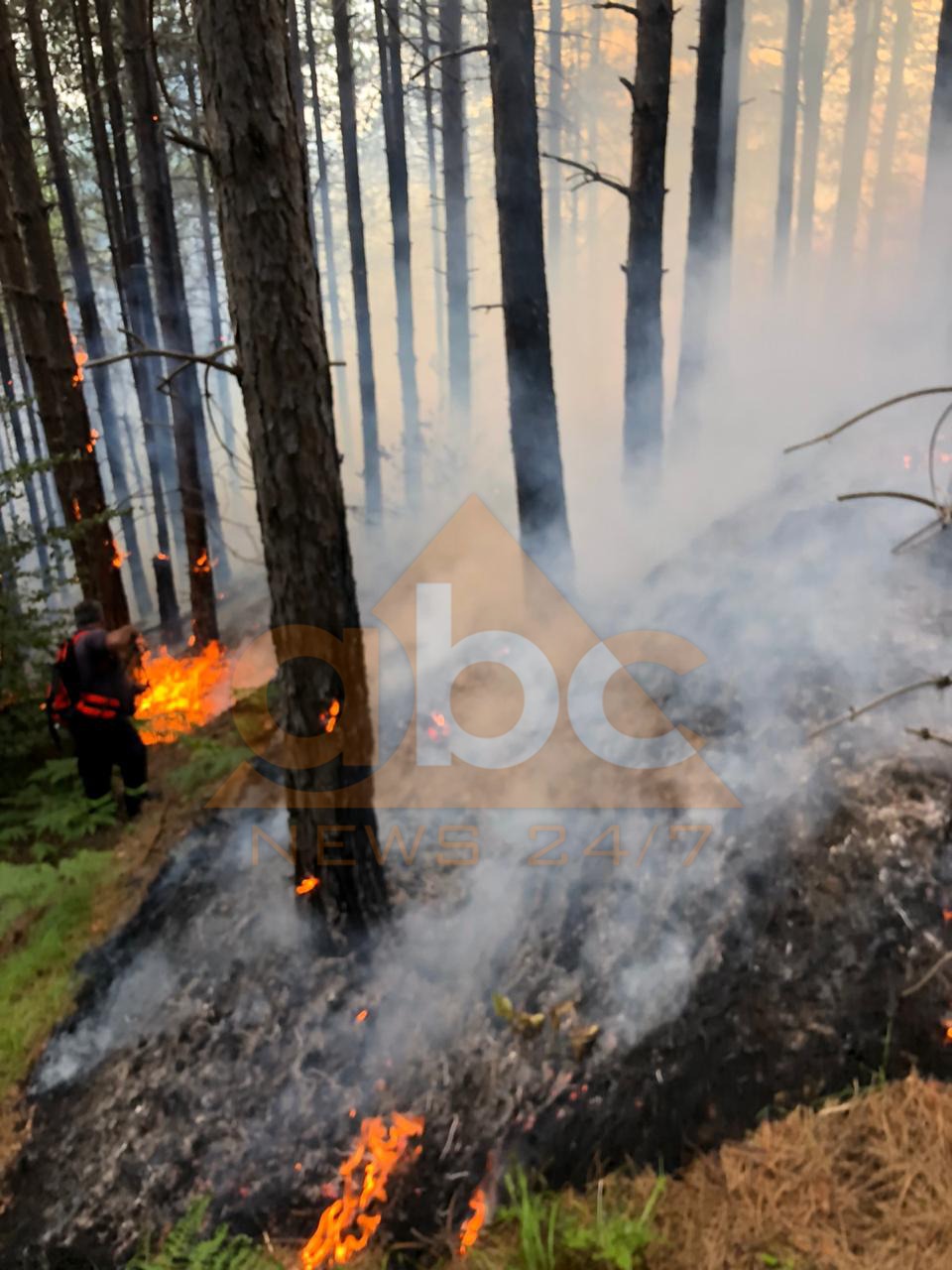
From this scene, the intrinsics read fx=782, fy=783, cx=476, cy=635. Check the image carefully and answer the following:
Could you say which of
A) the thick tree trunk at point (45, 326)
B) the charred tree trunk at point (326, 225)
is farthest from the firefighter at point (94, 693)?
the charred tree trunk at point (326, 225)

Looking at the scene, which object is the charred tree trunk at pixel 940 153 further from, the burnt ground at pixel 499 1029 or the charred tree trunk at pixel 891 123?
the burnt ground at pixel 499 1029

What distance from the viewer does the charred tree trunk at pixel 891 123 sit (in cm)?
2791

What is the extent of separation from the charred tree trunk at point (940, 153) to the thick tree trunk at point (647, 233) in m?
5.96

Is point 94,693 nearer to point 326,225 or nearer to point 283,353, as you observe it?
point 283,353

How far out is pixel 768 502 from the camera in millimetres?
9039

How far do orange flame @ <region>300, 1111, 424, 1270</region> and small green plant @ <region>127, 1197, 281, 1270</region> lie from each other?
9.1 inches

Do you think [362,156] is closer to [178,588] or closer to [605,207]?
[605,207]

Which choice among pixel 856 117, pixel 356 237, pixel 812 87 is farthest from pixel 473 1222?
pixel 856 117

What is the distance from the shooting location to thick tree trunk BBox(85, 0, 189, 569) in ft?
33.8

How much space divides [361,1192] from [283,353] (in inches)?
161

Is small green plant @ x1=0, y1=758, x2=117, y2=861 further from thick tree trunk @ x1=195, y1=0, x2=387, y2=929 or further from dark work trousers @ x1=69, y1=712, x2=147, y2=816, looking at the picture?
thick tree trunk @ x1=195, y1=0, x2=387, y2=929

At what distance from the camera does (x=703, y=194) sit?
11.5m

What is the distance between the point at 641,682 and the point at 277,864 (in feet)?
10.6

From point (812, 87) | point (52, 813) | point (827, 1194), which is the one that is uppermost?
point (812, 87)
